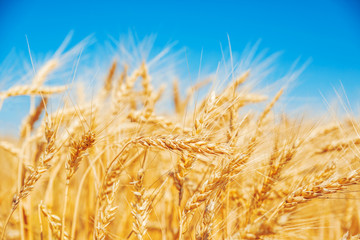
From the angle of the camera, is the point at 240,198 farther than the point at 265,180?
Yes

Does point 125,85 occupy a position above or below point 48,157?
above

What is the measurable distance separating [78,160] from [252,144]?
69 cm

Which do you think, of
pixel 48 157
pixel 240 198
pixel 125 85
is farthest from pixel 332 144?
pixel 48 157

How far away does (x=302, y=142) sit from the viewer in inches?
45.4

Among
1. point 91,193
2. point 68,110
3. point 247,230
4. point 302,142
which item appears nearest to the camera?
point 247,230

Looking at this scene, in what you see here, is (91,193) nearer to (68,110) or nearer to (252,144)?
(68,110)

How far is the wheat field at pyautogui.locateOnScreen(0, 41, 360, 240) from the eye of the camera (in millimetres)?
873

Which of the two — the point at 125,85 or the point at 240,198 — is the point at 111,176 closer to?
the point at 240,198

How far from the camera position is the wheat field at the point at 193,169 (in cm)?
87

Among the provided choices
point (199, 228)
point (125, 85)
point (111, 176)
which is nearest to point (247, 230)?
point (199, 228)

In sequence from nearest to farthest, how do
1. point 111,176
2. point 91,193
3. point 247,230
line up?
1. point 247,230
2. point 111,176
3. point 91,193

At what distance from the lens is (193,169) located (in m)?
1.37

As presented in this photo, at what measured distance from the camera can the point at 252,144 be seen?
1021 mm

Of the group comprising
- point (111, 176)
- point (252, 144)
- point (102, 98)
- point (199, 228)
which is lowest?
point (199, 228)
